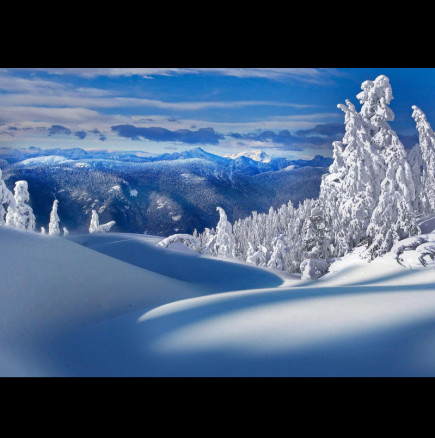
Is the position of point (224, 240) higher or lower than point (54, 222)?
lower

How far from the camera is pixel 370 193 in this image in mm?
16922

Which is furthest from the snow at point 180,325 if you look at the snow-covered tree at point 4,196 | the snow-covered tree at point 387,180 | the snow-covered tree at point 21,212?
the snow-covered tree at point 21,212

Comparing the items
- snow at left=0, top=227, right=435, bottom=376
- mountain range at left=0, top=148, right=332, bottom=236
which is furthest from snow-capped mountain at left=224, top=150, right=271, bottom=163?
snow at left=0, top=227, right=435, bottom=376

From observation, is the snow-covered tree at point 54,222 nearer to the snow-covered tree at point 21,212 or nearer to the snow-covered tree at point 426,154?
the snow-covered tree at point 21,212

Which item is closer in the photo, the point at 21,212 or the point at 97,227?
the point at 21,212

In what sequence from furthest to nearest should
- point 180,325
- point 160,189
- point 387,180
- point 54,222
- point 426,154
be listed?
1. point 160,189
2. point 54,222
3. point 426,154
4. point 387,180
5. point 180,325

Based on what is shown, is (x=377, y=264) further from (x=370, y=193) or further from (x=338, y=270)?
(x=370, y=193)

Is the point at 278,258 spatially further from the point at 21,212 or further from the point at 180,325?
the point at 180,325

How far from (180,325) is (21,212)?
71.1 ft

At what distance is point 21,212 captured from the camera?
2441 centimetres

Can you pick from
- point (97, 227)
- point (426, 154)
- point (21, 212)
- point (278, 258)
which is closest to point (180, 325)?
point (21, 212)

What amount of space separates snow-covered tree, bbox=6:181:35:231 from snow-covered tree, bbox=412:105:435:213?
85.2ft

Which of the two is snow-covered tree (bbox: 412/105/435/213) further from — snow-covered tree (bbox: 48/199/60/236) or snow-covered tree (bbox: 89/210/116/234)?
snow-covered tree (bbox: 48/199/60/236)
